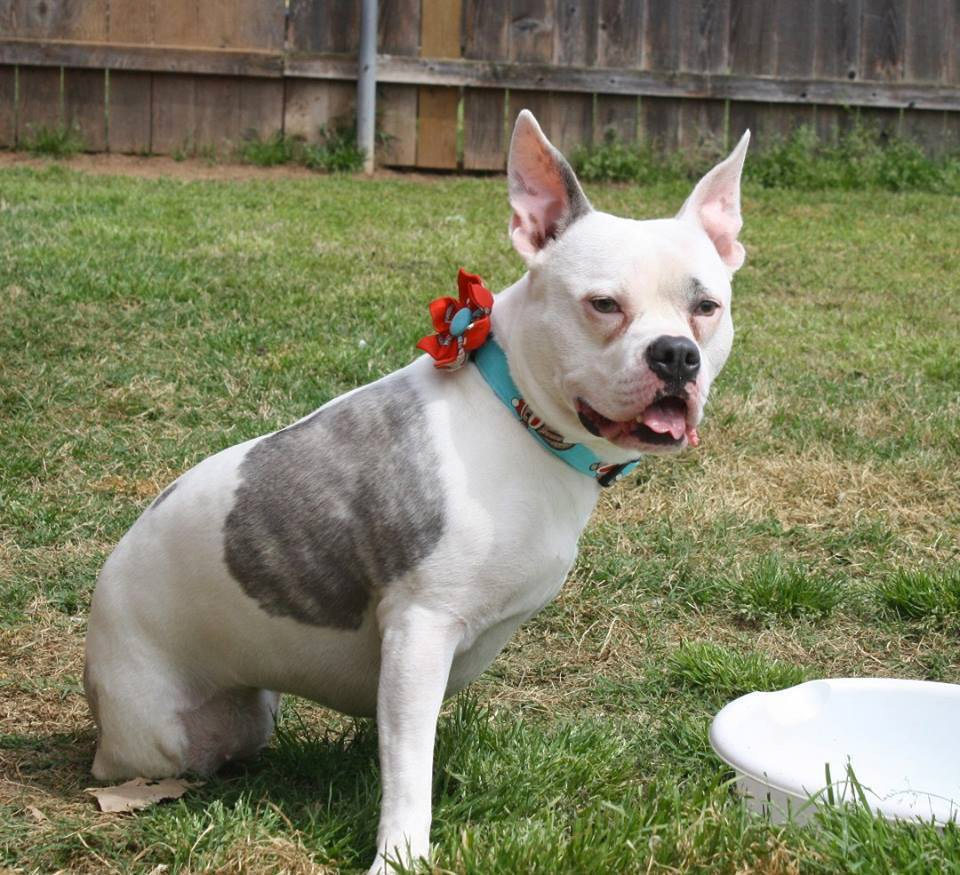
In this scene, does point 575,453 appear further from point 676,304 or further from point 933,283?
point 933,283

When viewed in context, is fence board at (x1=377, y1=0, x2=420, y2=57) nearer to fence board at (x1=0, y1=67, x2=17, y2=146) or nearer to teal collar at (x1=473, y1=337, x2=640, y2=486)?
fence board at (x1=0, y1=67, x2=17, y2=146)

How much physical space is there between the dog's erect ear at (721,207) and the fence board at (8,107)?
7.85 metres

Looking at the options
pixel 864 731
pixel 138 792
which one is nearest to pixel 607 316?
pixel 864 731

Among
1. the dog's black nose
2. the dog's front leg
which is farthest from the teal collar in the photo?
the dog's front leg

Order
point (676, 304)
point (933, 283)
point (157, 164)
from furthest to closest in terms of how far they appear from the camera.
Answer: point (157, 164), point (933, 283), point (676, 304)

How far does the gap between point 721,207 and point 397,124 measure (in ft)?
24.3

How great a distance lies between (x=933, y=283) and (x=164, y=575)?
582 centimetres

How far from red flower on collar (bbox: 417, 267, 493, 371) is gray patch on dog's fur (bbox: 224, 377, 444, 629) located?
98mm

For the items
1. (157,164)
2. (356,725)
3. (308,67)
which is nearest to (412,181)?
(308,67)

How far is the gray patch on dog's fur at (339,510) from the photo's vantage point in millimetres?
2535

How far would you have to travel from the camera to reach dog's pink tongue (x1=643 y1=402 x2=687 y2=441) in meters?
2.43

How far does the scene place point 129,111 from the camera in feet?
31.5

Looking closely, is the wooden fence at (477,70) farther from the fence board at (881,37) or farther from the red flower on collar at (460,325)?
the red flower on collar at (460,325)

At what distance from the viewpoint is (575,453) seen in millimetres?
2572
